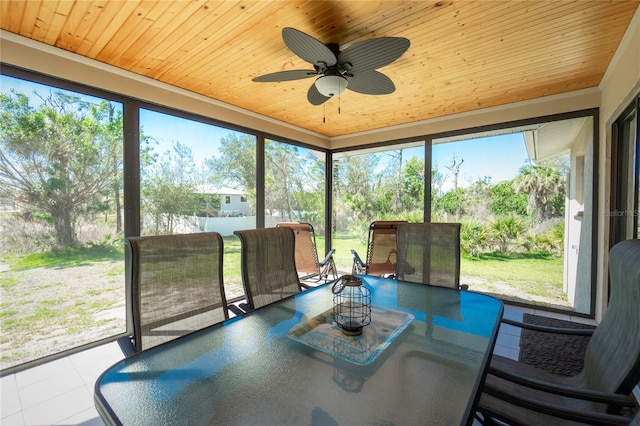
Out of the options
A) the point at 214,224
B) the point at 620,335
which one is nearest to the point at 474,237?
the point at 620,335

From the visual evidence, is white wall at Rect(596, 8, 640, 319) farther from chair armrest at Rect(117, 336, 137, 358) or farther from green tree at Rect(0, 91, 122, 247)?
green tree at Rect(0, 91, 122, 247)

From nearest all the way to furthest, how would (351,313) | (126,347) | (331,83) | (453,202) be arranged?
(126,347) → (351,313) → (331,83) → (453,202)

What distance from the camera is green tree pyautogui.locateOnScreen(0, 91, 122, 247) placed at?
7.70 feet

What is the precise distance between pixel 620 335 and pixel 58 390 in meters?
3.40

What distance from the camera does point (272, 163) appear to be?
462 cm

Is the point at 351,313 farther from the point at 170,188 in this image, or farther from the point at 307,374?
the point at 170,188

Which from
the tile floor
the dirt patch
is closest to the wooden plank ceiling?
the dirt patch

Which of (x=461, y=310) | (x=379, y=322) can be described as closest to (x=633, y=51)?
(x=461, y=310)

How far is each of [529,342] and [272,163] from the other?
13.2 ft

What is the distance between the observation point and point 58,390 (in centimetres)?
207

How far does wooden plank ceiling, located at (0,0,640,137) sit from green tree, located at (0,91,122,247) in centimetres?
55

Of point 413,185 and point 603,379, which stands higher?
point 413,185

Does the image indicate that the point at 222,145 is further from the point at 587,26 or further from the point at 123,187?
the point at 587,26

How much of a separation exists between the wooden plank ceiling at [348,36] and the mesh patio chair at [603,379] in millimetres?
1826
